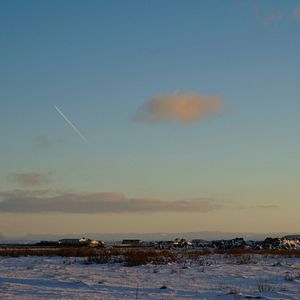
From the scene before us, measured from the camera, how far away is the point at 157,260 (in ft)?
98.1

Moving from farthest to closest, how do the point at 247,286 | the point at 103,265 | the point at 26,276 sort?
the point at 103,265 → the point at 26,276 → the point at 247,286

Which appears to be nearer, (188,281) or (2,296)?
(2,296)

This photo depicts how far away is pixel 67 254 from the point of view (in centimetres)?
3959

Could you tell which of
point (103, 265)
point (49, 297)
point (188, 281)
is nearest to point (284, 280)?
point (188, 281)

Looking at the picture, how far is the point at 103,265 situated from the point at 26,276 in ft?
23.7

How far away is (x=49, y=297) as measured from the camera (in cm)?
1530

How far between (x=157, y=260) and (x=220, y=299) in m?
14.8

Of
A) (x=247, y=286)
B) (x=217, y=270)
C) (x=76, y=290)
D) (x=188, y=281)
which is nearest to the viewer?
(x=76, y=290)

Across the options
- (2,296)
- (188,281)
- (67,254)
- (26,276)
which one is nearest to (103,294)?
(2,296)

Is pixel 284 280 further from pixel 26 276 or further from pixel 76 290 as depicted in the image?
pixel 26 276

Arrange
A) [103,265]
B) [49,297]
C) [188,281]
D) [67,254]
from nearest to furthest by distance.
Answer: [49,297], [188,281], [103,265], [67,254]

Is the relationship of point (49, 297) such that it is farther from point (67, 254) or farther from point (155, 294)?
point (67, 254)

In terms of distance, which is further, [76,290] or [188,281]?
[188,281]

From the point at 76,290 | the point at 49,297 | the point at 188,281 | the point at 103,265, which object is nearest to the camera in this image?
the point at 49,297
